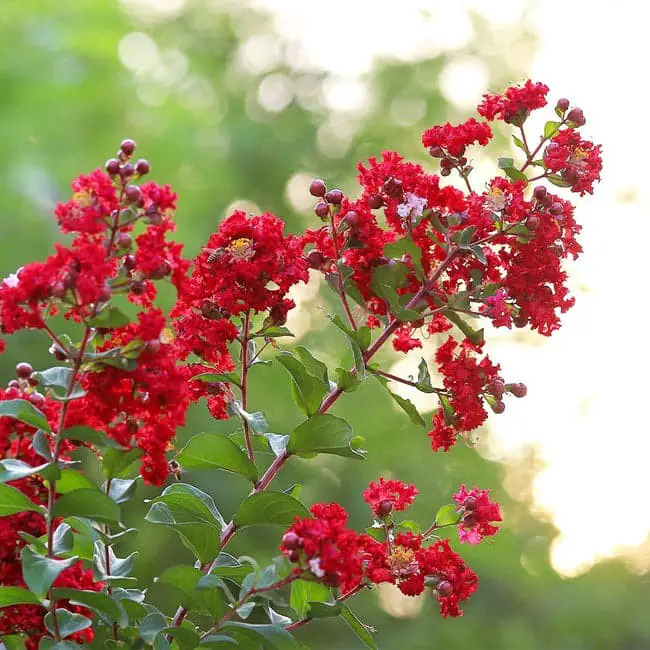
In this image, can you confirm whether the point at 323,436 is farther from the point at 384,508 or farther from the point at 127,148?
the point at 127,148

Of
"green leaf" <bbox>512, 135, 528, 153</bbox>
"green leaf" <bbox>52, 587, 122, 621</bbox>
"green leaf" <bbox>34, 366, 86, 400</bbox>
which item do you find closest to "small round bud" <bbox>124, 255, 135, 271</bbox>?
"green leaf" <bbox>34, 366, 86, 400</bbox>

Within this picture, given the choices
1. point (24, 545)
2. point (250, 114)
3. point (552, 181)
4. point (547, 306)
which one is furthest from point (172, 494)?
point (250, 114)

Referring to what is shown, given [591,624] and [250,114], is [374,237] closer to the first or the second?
[591,624]

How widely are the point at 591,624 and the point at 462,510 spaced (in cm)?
361

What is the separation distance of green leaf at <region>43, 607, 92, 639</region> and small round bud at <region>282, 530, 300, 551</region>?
0.23 m

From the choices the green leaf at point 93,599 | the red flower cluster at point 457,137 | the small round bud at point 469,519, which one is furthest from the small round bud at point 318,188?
the green leaf at point 93,599

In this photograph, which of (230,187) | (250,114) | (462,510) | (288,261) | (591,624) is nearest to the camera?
(288,261)

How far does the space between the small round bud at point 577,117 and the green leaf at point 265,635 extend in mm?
715

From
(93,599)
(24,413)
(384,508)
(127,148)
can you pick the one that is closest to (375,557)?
(384,508)

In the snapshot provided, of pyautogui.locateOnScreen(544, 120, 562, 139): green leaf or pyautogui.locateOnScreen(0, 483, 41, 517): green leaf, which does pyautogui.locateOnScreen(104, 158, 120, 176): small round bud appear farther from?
pyautogui.locateOnScreen(544, 120, 562, 139): green leaf

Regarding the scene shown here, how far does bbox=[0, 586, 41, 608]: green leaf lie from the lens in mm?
1005

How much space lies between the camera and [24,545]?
1097 millimetres

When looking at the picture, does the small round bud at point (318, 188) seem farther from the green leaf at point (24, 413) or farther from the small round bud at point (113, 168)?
the green leaf at point (24, 413)

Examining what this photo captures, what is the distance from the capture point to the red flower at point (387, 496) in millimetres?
1233
